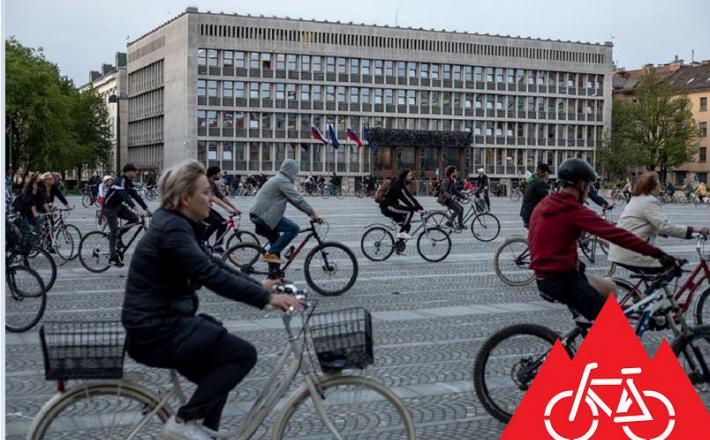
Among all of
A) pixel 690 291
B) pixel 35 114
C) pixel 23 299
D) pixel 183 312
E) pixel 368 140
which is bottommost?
pixel 23 299

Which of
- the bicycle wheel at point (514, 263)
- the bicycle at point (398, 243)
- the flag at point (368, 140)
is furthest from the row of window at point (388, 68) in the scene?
the bicycle wheel at point (514, 263)

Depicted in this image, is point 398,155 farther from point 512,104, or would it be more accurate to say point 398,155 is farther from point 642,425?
point 642,425

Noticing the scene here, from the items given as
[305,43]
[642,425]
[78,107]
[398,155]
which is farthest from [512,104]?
[642,425]

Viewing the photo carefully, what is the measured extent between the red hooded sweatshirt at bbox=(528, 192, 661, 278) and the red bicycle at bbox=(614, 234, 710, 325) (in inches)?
39.0

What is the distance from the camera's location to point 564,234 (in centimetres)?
645

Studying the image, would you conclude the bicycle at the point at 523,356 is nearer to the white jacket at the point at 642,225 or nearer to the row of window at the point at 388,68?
the white jacket at the point at 642,225

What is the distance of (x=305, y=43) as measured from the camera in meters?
99.4

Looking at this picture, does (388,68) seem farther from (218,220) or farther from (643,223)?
(643,223)

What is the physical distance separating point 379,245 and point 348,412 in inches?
513

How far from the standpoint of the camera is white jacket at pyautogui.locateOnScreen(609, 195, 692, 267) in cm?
866

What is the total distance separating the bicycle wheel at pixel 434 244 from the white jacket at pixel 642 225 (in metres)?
8.73

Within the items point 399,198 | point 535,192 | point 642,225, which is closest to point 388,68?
point 399,198

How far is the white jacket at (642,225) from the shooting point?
866 cm

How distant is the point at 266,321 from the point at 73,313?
2.29m
